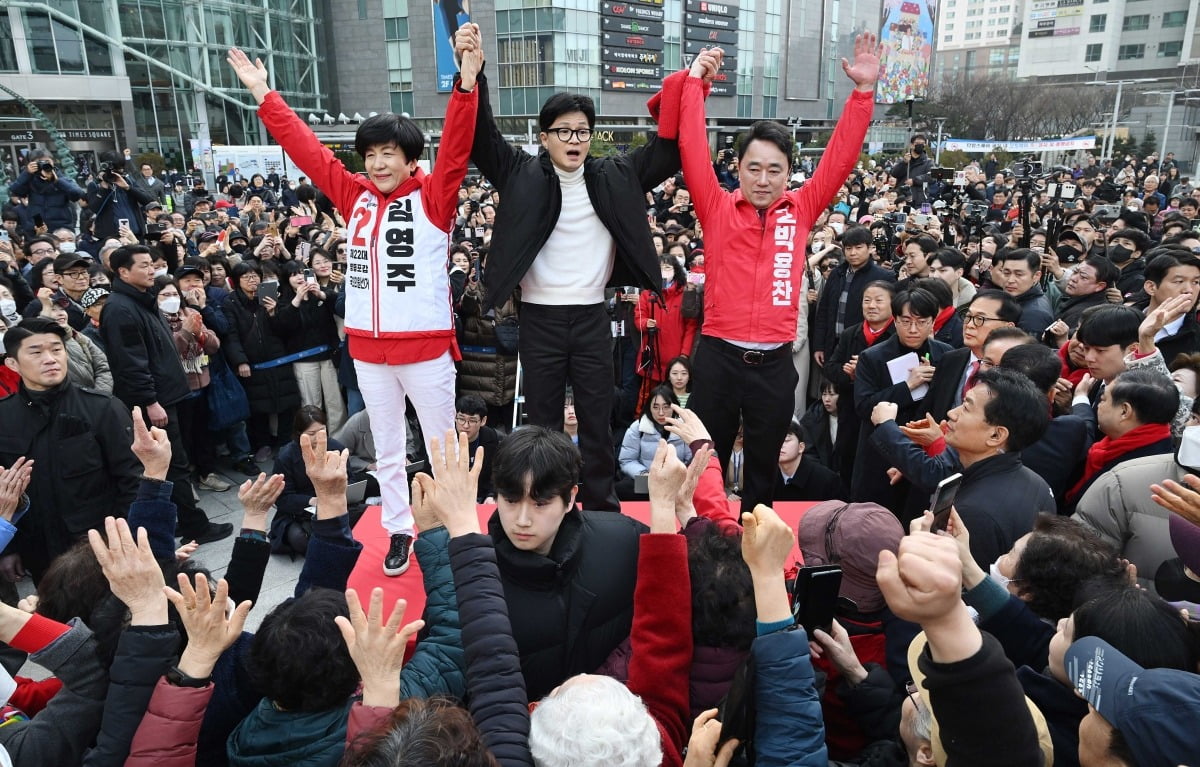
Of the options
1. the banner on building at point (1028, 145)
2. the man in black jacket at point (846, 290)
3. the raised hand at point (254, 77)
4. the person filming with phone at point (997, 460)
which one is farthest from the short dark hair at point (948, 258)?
the banner on building at point (1028, 145)

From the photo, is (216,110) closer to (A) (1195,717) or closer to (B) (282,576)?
(B) (282,576)

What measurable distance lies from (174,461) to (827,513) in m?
4.26

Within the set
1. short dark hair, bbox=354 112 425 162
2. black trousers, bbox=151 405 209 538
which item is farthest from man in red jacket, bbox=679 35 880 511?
black trousers, bbox=151 405 209 538

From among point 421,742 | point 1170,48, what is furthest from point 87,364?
point 1170,48

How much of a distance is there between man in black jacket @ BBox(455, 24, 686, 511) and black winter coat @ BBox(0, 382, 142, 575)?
216 cm

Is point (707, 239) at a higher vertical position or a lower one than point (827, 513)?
higher

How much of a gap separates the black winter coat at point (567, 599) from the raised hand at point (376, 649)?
1.64ft

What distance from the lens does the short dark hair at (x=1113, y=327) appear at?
142 inches

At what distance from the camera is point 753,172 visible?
3268mm

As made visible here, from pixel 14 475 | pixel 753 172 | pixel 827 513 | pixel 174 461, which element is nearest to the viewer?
pixel 827 513

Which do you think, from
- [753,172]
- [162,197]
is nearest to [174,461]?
[753,172]

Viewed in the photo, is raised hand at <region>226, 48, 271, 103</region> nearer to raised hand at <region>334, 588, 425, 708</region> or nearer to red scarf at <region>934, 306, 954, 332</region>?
raised hand at <region>334, 588, 425, 708</region>

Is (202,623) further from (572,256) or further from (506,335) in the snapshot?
(506,335)

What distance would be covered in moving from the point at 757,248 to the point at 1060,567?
1.73 meters
